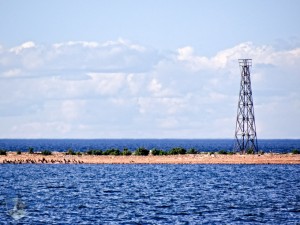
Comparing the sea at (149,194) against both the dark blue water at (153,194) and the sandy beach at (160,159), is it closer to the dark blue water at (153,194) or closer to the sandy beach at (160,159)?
the dark blue water at (153,194)

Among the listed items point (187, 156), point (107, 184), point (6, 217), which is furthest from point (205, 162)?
point (6, 217)

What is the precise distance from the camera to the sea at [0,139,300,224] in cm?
5372

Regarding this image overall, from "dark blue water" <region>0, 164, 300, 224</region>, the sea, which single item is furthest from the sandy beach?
the sea

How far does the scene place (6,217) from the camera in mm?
52531

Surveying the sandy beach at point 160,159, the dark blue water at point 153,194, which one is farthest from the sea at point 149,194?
the sandy beach at point 160,159

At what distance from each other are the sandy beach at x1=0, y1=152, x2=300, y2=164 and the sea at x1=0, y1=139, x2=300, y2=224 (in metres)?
6.08

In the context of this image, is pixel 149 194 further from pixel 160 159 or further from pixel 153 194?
pixel 160 159

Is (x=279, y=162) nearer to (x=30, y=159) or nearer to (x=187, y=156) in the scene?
(x=187, y=156)

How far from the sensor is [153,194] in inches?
2714

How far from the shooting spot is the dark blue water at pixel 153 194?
177 feet

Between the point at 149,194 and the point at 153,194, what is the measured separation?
14.7 inches

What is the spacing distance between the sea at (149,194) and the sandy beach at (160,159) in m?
6.08

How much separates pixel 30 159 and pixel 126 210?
55705 millimetres

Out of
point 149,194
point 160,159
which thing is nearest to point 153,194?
point 149,194
